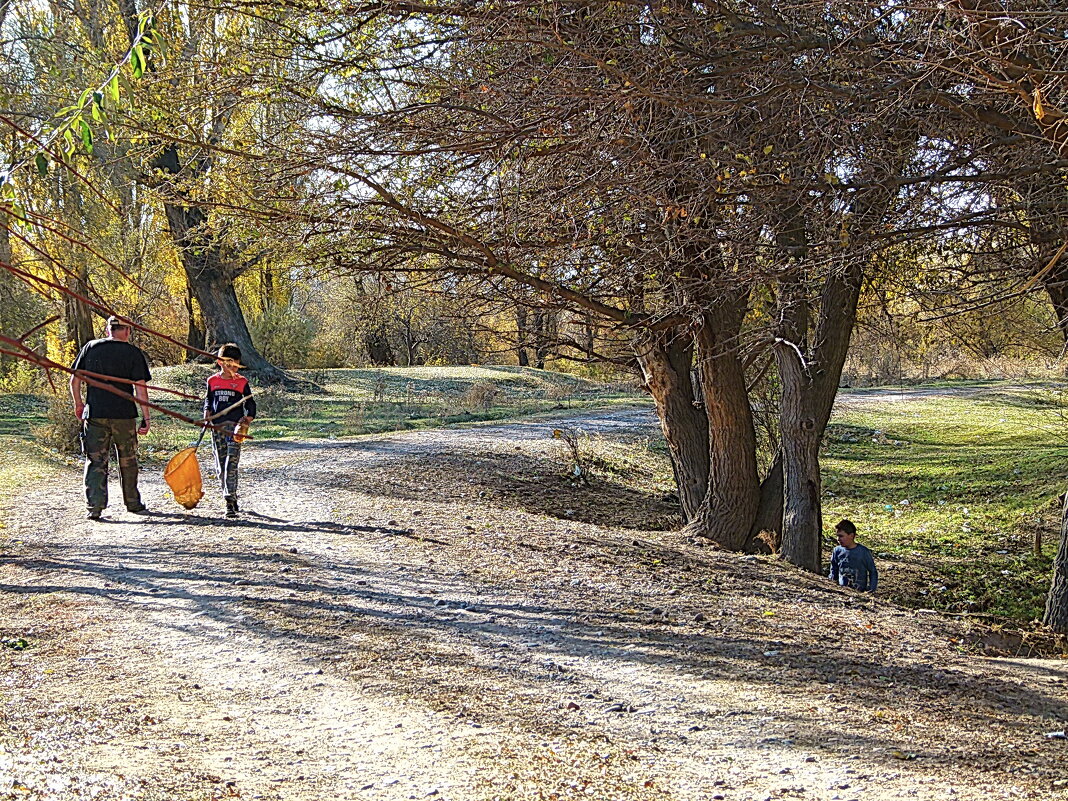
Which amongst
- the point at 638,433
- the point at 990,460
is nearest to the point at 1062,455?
the point at 990,460

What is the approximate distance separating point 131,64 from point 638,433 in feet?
62.0

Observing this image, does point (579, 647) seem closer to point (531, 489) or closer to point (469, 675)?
point (469, 675)

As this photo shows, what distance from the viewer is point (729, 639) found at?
6.97 metres

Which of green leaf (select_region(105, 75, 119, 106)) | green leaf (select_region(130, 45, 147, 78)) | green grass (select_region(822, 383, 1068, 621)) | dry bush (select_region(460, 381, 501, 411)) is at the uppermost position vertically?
green leaf (select_region(130, 45, 147, 78))

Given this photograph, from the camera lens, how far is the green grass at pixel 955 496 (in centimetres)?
1178

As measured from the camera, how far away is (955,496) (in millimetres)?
16828

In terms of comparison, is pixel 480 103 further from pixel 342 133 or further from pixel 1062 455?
pixel 1062 455

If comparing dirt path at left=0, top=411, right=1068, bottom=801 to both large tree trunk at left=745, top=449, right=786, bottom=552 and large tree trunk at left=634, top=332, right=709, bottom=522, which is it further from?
large tree trunk at left=634, top=332, right=709, bottom=522

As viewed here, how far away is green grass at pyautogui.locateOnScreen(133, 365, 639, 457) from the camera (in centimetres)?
1989

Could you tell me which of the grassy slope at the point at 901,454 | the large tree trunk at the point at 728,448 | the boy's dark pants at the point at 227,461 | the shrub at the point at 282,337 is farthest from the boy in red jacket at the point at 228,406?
the shrub at the point at 282,337

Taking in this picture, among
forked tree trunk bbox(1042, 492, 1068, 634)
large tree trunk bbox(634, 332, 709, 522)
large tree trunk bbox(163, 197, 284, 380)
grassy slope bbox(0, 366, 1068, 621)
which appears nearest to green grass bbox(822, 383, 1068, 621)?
grassy slope bbox(0, 366, 1068, 621)

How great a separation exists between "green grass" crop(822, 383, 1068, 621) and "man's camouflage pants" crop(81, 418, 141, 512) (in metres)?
8.47

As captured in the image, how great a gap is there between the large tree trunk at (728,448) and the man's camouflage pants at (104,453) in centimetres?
598

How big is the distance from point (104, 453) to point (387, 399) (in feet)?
56.0
